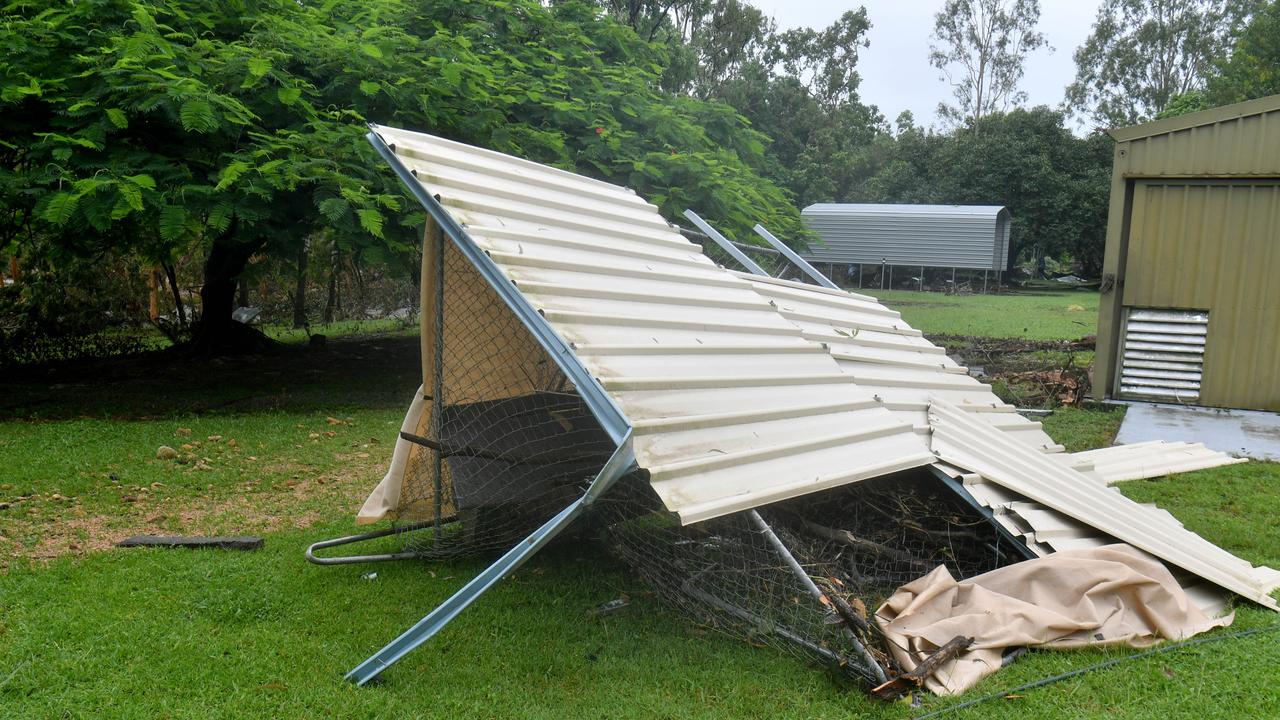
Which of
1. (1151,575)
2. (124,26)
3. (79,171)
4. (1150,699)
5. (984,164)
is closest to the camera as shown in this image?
(1150,699)

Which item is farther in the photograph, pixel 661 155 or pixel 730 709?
pixel 661 155

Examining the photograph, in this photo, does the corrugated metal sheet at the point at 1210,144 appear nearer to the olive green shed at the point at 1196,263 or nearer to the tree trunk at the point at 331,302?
the olive green shed at the point at 1196,263

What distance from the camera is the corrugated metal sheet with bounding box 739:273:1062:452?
4785mm

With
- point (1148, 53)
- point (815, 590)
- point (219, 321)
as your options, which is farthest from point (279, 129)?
point (1148, 53)

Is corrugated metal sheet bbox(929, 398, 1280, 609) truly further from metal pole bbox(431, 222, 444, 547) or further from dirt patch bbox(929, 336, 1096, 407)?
dirt patch bbox(929, 336, 1096, 407)

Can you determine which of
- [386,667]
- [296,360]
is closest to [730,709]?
[386,667]

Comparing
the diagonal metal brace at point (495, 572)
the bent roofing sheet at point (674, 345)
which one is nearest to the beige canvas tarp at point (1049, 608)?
the bent roofing sheet at point (674, 345)

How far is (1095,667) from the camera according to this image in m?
3.19

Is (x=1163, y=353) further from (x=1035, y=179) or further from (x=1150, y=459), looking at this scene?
(x=1035, y=179)

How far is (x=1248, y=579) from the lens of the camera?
4.02m

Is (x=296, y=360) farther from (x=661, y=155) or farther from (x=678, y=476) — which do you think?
(x=678, y=476)

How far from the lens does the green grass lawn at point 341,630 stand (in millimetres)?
3031

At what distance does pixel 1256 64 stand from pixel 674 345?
29999mm

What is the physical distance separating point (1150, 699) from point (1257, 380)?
6.90 meters
